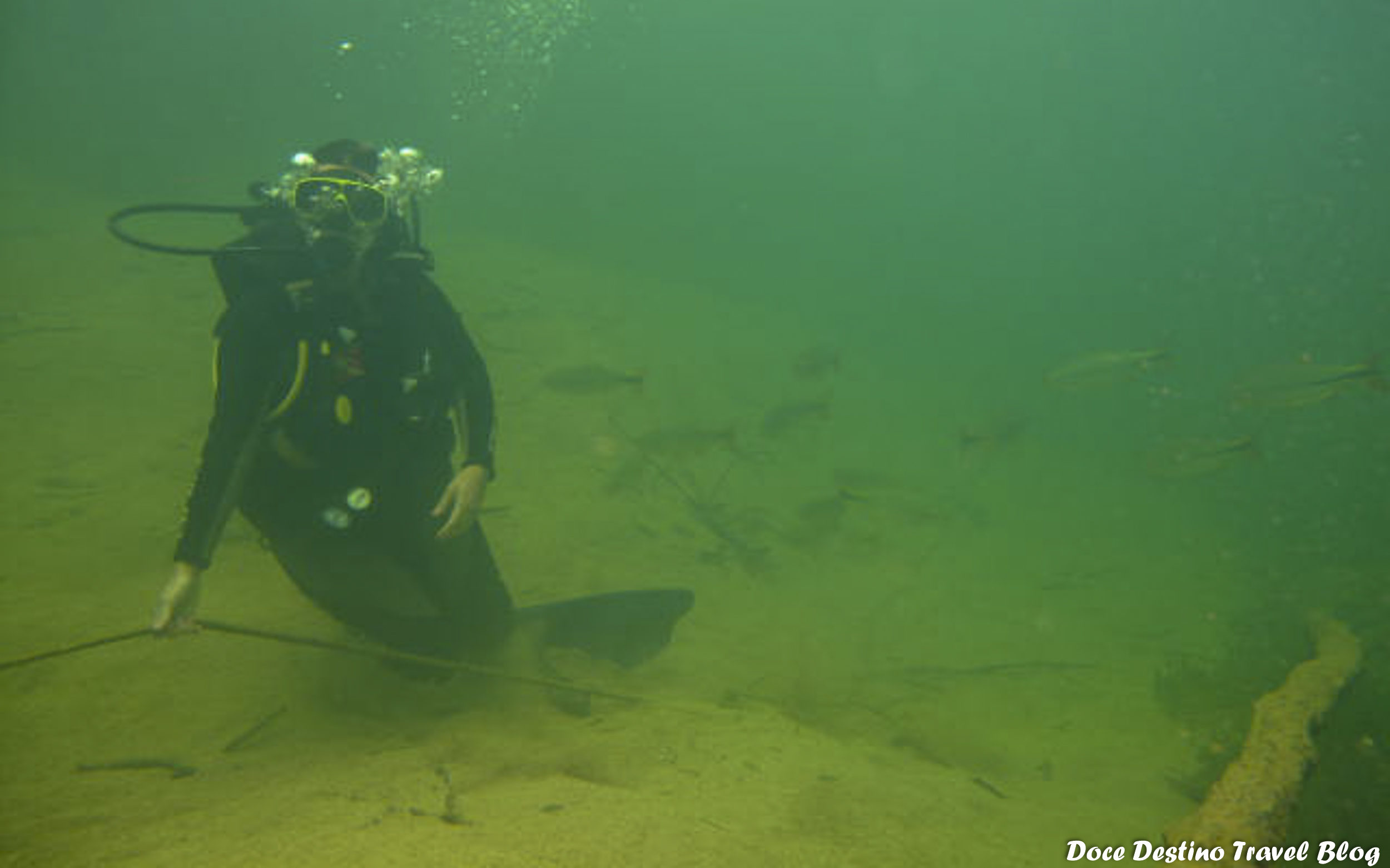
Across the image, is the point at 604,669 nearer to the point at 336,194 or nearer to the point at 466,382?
the point at 466,382

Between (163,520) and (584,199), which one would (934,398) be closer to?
(163,520)

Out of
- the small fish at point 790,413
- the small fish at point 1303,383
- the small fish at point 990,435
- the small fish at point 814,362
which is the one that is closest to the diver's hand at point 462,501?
the small fish at point 790,413

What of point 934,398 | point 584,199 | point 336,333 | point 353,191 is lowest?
point 934,398

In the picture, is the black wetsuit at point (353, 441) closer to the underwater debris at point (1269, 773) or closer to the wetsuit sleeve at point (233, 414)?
the wetsuit sleeve at point (233, 414)

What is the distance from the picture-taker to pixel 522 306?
15.0 m

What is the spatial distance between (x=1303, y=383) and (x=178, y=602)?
9.37 m

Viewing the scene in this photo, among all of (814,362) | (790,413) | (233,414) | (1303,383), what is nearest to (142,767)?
(233,414)

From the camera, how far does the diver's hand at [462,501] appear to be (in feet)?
11.5

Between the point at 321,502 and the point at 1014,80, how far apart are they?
604 ft

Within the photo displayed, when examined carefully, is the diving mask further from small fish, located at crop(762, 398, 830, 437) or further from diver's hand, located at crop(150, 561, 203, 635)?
small fish, located at crop(762, 398, 830, 437)

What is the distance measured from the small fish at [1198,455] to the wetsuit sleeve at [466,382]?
276 inches

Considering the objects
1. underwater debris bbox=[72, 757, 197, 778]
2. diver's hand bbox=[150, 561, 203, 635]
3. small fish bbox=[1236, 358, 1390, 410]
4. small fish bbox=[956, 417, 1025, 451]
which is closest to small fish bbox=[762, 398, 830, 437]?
small fish bbox=[956, 417, 1025, 451]

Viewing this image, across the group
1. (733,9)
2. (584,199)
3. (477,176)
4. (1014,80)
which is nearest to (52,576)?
(584,199)

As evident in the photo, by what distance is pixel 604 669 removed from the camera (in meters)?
5.12
